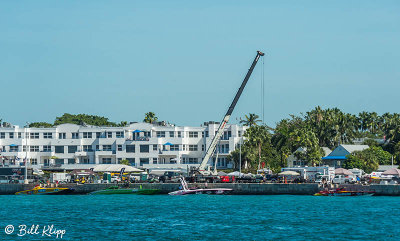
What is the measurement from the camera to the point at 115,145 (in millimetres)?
143500

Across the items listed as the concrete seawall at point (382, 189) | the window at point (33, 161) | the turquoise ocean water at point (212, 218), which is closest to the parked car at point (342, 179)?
the concrete seawall at point (382, 189)

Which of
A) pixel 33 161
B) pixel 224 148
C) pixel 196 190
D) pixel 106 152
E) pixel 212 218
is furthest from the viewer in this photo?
pixel 33 161

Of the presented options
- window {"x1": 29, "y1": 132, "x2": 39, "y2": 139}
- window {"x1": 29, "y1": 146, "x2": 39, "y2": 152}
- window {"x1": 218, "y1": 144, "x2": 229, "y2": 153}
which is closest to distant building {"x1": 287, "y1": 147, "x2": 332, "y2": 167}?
window {"x1": 218, "y1": 144, "x2": 229, "y2": 153}

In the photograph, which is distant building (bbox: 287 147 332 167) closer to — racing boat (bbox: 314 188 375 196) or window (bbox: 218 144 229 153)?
window (bbox: 218 144 229 153)

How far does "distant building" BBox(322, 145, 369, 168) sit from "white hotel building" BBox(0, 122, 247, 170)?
1857cm

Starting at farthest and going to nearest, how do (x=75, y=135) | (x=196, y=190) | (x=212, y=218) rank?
(x=75, y=135) < (x=196, y=190) < (x=212, y=218)

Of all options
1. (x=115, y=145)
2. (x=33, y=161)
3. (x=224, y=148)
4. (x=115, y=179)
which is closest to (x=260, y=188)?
(x=115, y=179)

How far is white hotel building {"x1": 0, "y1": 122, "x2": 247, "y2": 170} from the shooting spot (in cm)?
14138

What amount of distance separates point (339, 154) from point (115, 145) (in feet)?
146

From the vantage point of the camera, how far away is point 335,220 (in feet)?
217

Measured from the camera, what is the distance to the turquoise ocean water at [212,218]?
5628cm

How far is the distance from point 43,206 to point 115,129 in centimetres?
5716

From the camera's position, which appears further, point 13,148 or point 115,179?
point 13,148

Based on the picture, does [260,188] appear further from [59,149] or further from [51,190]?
[59,149]
